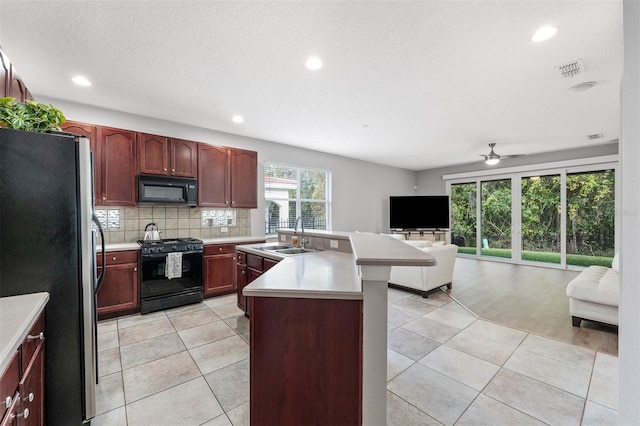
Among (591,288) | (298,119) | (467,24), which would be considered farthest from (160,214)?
(591,288)

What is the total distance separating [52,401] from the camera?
1472mm

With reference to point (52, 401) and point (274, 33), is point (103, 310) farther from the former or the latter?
point (274, 33)

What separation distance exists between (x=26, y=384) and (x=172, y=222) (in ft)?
10.6

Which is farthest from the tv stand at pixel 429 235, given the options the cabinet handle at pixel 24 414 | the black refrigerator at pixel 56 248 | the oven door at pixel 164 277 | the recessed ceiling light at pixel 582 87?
the cabinet handle at pixel 24 414

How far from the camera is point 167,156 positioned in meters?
3.84

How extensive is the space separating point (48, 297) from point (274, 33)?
2.26m

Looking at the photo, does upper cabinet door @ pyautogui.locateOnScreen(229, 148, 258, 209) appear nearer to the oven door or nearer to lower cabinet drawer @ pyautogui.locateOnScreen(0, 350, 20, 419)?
the oven door

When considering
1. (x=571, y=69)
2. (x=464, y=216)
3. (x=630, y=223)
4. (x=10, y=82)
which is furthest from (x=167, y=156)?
(x=464, y=216)

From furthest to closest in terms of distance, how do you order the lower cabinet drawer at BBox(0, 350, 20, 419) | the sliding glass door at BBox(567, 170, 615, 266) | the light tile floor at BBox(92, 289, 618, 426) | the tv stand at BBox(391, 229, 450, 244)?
the tv stand at BBox(391, 229, 450, 244) < the sliding glass door at BBox(567, 170, 615, 266) < the light tile floor at BBox(92, 289, 618, 426) < the lower cabinet drawer at BBox(0, 350, 20, 419)

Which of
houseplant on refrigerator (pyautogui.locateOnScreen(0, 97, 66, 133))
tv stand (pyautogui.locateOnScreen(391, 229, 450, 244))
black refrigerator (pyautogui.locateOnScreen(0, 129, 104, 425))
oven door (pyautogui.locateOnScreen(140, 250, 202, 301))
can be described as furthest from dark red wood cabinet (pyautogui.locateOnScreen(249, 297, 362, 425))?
tv stand (pyautogui.locateOnScreen(391, 229, 450, 244))

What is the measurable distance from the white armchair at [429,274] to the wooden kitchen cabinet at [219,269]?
103 inches

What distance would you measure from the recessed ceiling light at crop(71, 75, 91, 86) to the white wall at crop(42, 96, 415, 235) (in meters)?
0.76

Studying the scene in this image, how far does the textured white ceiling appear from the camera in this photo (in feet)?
6.30

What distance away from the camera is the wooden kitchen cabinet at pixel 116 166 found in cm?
340
